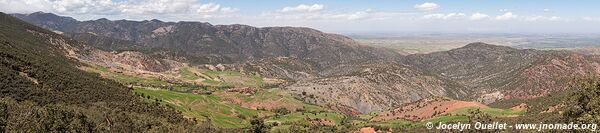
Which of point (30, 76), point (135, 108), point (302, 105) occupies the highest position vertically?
point (30, 76)

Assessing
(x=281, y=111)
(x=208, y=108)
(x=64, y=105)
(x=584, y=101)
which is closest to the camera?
(x=584, y=101)

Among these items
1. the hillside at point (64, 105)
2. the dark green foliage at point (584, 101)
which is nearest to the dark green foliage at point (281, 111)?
the hillside at point (64, 105)

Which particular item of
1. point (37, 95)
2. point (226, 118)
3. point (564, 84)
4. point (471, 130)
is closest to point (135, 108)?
point (37, 95)

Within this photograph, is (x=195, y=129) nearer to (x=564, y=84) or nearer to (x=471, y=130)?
(x=471, y=130)

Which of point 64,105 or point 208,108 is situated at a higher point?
point 64,105

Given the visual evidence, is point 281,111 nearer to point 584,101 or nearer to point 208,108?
point 208,108

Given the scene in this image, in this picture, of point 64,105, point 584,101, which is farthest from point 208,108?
point 584,101

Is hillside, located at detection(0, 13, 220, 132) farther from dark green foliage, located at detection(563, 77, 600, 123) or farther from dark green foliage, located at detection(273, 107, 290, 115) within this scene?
dark green foliage, located at detection(563, 77, 600, 123)

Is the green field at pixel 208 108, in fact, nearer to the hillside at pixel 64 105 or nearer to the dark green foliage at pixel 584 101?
the hillside at pixel 64 105

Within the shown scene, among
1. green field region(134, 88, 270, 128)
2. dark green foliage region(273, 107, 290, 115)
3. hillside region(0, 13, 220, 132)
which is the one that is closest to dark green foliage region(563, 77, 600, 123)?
hillside region(0, 13, 220, 132)
